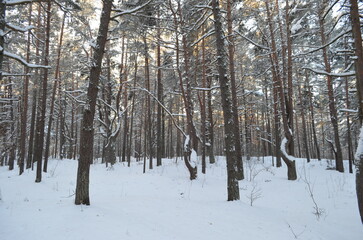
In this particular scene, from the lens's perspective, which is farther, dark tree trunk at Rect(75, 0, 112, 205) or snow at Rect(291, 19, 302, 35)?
snow at Rect(291, 19, 302, 35)

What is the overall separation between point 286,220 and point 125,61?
55.0 ft

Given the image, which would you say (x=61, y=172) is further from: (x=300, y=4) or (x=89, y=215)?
(x=300, y=4)

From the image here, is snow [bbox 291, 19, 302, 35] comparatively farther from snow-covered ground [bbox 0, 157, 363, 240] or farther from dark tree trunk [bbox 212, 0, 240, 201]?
snow-covered ground [bbox 0, 157, 363, 240]

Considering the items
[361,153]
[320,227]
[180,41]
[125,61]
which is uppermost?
[125,61]

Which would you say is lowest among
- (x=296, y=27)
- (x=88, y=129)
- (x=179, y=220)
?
(x=179, y=220)

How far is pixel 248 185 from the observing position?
968 cm

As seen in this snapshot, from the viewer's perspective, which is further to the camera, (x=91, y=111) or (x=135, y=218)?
(x=91, y=111)

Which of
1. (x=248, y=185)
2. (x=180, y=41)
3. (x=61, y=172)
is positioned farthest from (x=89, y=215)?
(x=61, y=172)

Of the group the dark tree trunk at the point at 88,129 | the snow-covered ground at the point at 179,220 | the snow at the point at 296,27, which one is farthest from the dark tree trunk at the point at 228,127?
the snow at the point at 296,27

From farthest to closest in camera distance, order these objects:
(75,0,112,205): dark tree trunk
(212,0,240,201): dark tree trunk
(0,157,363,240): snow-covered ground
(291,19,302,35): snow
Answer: (291,19,302,35): snow, (212,0,240,201): dark tree trunk, (75,0,112,205): dark tree trunk, (0,157,363,240): snow-covered ground

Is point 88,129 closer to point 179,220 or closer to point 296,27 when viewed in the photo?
point 179,220

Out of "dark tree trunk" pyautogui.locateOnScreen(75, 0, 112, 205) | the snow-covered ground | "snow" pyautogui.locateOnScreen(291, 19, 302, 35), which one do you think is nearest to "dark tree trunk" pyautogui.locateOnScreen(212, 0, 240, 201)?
the snow-covered ground

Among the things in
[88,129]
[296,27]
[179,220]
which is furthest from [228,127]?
[296,27]

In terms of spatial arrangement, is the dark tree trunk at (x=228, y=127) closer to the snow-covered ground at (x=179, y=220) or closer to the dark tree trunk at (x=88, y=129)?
the snow-covered ground at (x=179, y=220)
